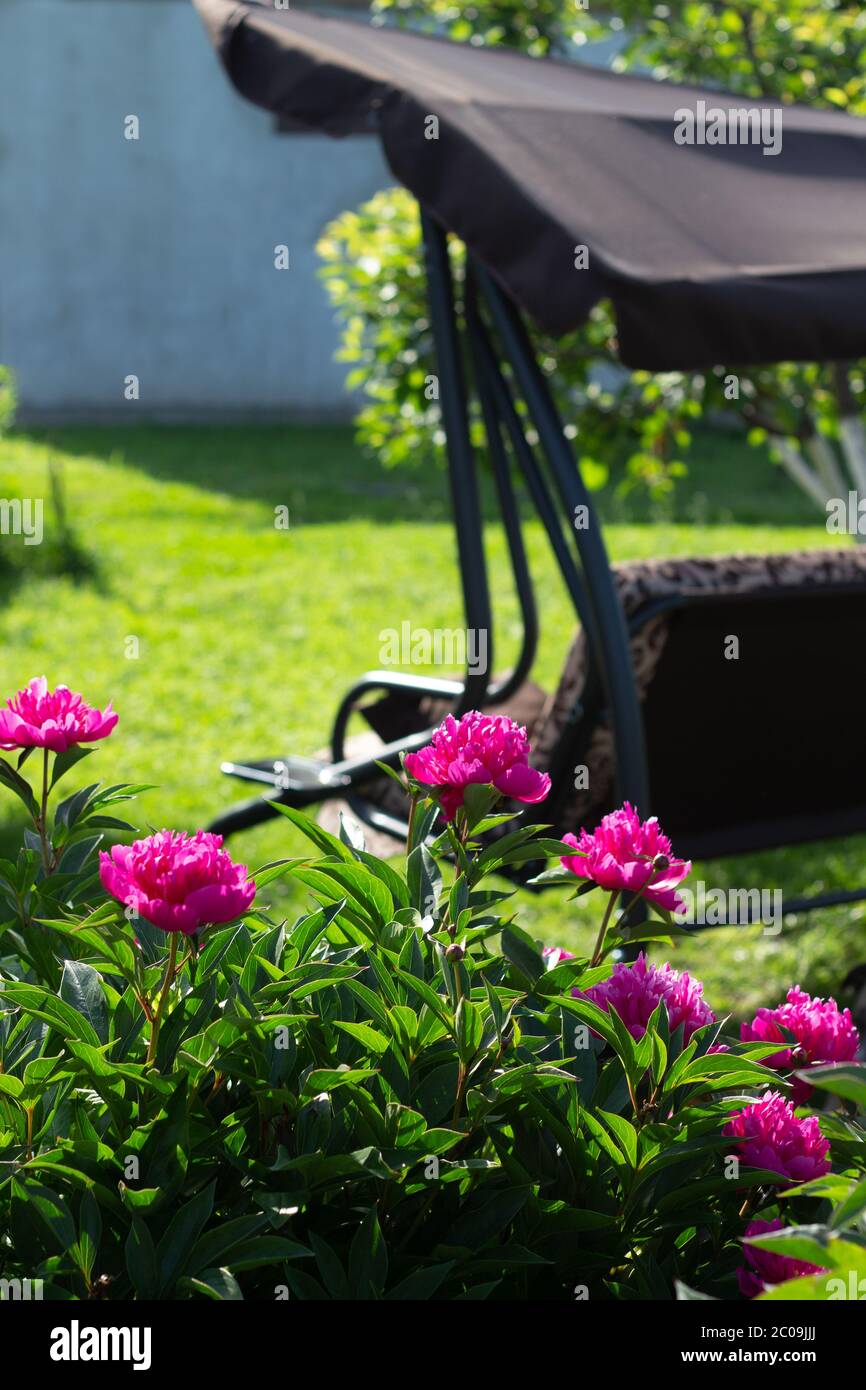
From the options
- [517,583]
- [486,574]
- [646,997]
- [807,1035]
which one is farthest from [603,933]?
[517,583]

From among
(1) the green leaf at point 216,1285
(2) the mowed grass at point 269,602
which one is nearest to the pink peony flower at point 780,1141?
(1) the green leaf at point 216,1285

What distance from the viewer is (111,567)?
29.5 feet

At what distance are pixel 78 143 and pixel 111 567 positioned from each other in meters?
9.37

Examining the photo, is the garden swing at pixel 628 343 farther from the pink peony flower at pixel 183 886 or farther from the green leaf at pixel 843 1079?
the green leaf at pixel 843 1079

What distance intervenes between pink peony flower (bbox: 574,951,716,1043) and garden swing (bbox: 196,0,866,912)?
51.9 inches

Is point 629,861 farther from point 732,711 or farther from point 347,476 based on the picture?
point 347,476

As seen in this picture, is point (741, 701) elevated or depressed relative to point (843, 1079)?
elevated

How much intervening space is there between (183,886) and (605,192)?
2050 millimetres

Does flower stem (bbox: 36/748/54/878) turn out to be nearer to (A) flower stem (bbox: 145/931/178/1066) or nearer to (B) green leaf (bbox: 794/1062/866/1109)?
(A) flower stem (bbox: 145/931/178/1066)

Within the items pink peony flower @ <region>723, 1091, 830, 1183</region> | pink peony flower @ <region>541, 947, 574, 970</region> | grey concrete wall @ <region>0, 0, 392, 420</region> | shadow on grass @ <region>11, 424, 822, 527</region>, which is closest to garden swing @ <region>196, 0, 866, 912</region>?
pink peony flower @ <region>541, 947, 574, 970</region>

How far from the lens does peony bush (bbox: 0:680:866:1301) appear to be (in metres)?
1.10

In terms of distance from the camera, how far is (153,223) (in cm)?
1694

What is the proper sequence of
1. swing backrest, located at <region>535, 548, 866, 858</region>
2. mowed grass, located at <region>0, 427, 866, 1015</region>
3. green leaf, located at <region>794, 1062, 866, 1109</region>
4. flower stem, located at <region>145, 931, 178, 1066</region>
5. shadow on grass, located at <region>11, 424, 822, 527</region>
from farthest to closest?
shadow on grass, located at <region>11, 424, 822, 527</region> → mowed grass, located at <region>0, 427, 866, 1015</region> → swing backrest, located at <region>535, 548, 866, 858</region> → flower stem, located at <region>145, 931, 178, 1066</region> → green leaf, located at <region>794, 1062, 866, 1109</region>

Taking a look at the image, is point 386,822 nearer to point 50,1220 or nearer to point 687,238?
point 687,238
